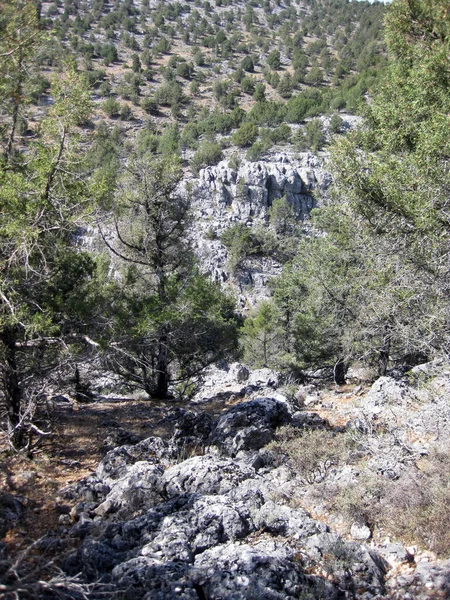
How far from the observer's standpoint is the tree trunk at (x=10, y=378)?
623 cm

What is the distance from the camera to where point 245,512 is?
4520 mm

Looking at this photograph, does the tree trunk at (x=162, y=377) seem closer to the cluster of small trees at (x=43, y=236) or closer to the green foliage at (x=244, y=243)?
the cluster of small trees at (x=43, y=236)

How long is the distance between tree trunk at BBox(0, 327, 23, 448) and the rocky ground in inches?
29.3

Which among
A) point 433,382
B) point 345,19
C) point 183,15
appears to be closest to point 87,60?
point 183,15

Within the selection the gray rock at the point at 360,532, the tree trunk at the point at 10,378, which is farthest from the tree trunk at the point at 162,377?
the gray rock at the point at 360,532

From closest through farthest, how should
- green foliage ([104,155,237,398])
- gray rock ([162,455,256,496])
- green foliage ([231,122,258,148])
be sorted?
1. gray rock ([162,455,256,496])
2. green foliage ([104,155,237,398])
3. green foliage ([231,122,258,148])

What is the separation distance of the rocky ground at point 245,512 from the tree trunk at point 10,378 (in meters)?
0.74

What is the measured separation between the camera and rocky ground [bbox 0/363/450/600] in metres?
3.47

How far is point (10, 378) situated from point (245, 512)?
4052 mm

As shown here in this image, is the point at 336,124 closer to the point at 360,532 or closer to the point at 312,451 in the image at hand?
the point at 312,451

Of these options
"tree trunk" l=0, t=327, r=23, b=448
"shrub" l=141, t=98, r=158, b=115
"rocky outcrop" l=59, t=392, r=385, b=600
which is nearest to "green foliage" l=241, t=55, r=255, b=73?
"shrub" l=141, t=98, r=158, b=115

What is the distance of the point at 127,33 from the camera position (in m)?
93.8

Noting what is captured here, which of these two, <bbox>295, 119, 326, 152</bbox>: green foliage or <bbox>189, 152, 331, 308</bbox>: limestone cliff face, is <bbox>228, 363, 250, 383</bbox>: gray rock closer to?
<bbox>189, 152, 331, 308</bbox>: limestone cliff face

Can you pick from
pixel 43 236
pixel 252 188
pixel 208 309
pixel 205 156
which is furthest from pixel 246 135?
pixel 43 236
